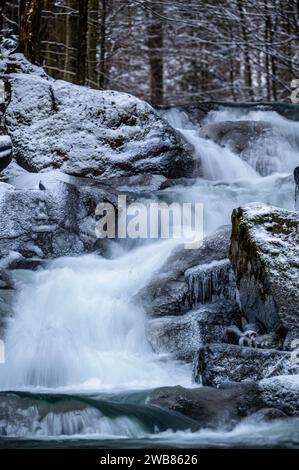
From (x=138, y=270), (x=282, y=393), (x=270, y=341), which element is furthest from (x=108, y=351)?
(x=282, y=393)

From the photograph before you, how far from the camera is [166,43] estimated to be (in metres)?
20.1

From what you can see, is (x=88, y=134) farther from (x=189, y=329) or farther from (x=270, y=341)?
(x=270, y=341)

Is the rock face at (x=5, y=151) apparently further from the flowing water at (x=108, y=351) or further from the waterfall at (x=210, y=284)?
the waterfall at (x=210, y=284)

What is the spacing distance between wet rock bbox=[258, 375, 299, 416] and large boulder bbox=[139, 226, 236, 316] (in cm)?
217

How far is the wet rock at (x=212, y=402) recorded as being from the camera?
16.5 ft

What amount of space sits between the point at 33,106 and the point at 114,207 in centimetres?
244

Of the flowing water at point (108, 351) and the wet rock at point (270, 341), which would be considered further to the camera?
the wet rock at point (270, 341)

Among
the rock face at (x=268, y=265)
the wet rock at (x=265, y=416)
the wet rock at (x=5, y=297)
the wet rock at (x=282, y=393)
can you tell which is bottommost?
the wet rock at (x=265, y=416)

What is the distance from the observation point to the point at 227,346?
5859mm

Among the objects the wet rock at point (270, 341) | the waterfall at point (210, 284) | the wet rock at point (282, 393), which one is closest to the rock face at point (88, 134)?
the waterfall at point (210, 284)

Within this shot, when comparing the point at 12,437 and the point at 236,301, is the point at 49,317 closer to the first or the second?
the point at 236,301

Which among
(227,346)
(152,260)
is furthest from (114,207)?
(227,346)

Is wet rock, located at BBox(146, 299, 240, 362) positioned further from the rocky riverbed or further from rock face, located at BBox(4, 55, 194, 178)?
rock face, located at BBox(4, 55, 194, 178)

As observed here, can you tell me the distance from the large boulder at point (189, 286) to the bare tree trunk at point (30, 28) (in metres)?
5.26
